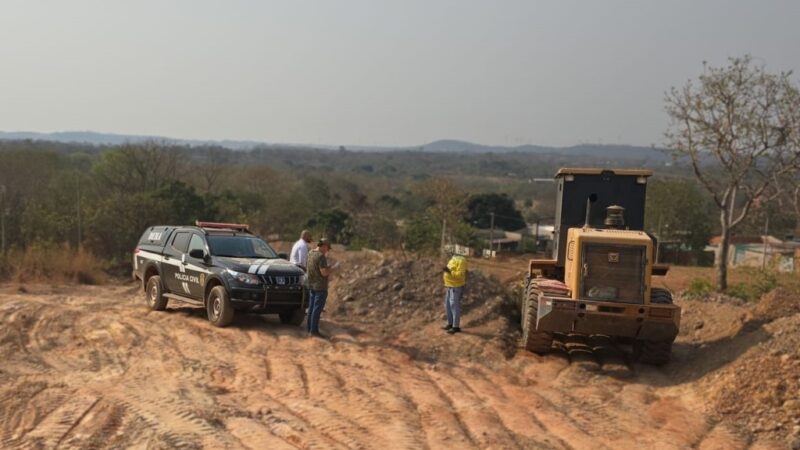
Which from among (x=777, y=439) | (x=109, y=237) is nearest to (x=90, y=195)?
(x=109, y=237)

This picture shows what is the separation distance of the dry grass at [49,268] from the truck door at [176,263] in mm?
9249

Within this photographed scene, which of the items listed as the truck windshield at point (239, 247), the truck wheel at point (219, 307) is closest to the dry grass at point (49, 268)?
the truck windshield at point (239, 247)

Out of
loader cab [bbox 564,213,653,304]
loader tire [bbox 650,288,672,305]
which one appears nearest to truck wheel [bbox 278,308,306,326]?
loader cab [bbox 564,213,653,304]

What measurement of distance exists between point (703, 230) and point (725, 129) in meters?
29.2

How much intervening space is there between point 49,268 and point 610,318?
61.0 ft

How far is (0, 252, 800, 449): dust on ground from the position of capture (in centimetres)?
763

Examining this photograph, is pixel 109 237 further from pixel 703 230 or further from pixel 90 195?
pixel 703 230

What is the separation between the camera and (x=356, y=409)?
8406 millimetres

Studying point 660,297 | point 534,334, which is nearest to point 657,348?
point 660,297

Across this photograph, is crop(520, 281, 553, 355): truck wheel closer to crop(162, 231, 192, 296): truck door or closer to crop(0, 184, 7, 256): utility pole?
crop(162, 231, 192, 296): truck door

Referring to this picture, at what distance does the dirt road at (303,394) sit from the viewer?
7512 millimetres

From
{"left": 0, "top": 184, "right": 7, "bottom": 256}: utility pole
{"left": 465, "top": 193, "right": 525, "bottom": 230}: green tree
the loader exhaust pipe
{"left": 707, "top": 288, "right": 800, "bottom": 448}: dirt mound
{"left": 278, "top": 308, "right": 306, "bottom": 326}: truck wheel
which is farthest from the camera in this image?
{"left": 465, "top": 193, "right": 525, "bottom": 230}: green tree

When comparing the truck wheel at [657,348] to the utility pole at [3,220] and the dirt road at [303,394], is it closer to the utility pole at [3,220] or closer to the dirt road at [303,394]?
the dirt road at [303,394]

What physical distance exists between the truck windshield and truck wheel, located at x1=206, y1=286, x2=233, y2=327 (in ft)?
2.87
